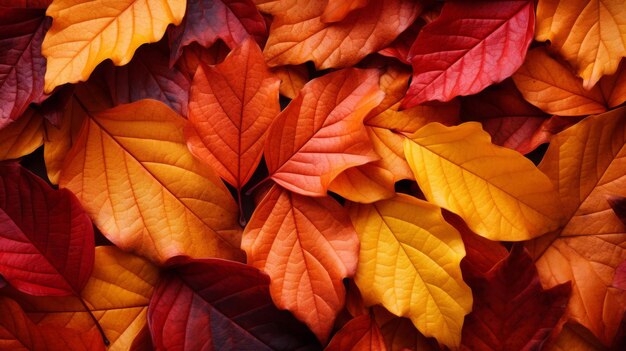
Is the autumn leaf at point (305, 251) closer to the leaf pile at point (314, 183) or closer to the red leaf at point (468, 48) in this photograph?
the leaf pile at point (314, 183)

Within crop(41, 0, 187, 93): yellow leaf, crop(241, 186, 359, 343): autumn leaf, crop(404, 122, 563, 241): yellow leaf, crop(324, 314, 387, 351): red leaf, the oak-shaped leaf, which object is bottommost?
crop(324, 314, 387, 351): red leaf

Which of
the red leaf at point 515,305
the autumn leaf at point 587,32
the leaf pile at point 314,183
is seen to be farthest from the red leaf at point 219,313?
the autumn leaf at point 587,32

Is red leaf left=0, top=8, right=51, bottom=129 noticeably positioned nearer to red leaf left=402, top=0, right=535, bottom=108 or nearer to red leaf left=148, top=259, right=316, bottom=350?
red leaf left=148, top=259, right=316, bottom=350

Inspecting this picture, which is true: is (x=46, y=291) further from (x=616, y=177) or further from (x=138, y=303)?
(x=616, y=177)

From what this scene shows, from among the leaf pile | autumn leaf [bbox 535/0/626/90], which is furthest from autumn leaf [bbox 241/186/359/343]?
autumn leaf [bbox 535/0/626/90]

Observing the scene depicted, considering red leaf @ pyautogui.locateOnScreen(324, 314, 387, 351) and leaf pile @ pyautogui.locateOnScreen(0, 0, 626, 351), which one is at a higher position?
leaf pile @ pyautogui.locateOnScreen(0, 0, 626, 351)

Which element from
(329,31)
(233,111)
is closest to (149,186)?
(233,111)

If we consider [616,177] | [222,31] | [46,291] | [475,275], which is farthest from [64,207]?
[616,177]
